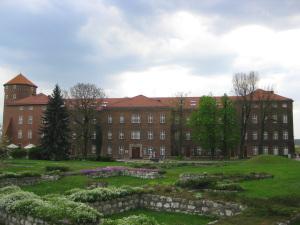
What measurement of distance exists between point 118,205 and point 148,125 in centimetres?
6387

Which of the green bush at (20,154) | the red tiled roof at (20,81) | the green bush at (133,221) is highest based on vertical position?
the red tiled roof at (20,81)

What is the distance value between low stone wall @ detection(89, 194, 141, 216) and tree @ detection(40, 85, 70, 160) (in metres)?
42.7

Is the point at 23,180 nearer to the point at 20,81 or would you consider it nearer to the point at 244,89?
the point at 244,89

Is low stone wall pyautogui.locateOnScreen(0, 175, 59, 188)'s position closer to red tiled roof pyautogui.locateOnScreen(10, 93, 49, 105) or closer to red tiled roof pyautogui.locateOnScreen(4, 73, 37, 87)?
red tiled roof pyautogui.locateOnScreen(10, 93, 49, 105)

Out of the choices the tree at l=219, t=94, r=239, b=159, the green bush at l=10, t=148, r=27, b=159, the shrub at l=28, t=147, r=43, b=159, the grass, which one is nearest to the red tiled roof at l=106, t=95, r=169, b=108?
the tree at l=219, t=94, r=239, b=159

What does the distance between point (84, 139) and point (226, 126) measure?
2512 cm

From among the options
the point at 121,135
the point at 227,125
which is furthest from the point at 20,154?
the point at 227,125

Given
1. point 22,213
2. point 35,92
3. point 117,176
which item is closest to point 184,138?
point 35,92

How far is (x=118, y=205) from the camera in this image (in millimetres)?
17156

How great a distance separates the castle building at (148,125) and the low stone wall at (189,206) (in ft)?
188

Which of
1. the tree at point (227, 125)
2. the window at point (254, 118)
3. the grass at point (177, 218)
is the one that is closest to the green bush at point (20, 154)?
the tree at point (227, 125)

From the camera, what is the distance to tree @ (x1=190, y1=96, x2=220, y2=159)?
6950cm

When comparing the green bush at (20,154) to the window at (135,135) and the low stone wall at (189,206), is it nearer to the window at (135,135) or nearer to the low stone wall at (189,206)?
the window at (135,135)

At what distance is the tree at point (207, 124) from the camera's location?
69500mm
